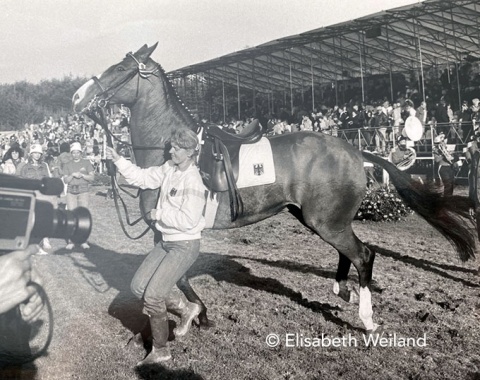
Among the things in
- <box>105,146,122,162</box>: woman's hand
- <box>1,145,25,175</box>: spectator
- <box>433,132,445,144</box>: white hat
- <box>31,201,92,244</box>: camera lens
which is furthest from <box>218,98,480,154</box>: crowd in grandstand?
<box>31,201,92,244</box>: camera lens

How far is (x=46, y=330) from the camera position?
130 inches

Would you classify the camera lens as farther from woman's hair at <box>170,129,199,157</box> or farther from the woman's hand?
the woman's hand

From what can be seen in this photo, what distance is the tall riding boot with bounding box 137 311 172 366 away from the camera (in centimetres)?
295

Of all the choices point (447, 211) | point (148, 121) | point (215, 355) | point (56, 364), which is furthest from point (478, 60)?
point (56, 364)

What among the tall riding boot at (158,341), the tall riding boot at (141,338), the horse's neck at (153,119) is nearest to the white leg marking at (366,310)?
the tall riding boot at (158,341)

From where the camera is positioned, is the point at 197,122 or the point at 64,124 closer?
the point at 64,124

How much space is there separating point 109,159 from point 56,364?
1287 mm

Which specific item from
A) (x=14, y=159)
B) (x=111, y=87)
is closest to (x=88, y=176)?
(x=14, y=159)

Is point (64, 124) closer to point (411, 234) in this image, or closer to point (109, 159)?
point (109, 159)

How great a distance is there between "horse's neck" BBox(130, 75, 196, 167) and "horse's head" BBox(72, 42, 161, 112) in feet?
0.25

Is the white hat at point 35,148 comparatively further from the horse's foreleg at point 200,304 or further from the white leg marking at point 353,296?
the white leg marking at point 353,296

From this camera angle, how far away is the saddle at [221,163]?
3434mm

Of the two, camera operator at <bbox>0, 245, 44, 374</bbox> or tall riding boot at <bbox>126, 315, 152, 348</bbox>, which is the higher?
camera operator at <bbox>0, 245, 44, 374</bbox>

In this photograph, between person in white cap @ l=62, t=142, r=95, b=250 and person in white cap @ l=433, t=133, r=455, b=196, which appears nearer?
person in white cap @ l=62, t=142, r=95, b=250
